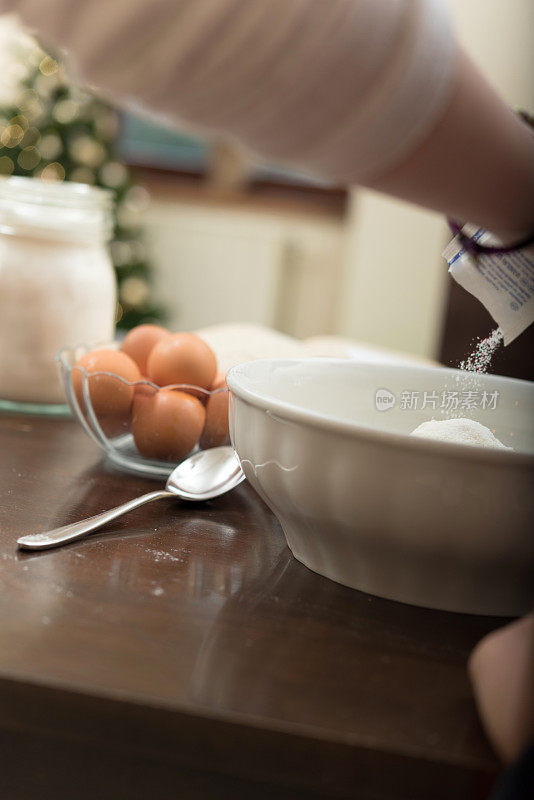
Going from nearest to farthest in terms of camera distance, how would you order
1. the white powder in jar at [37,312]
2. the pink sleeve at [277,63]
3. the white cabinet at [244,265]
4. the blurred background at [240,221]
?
the pink sleeve at [277,63] → the white powder in jar at [37,312] → the blurred background at [240,221] → the white cabinet at [244,265]

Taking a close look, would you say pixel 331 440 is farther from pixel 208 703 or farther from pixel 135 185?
pixel 135 185

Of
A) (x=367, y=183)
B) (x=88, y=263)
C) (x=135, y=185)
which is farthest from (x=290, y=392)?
(x=135, y=185)

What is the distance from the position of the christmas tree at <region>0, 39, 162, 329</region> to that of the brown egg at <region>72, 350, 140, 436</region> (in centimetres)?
247

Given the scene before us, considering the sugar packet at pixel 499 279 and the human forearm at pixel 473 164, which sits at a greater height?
the human forearm at pixel 473 164

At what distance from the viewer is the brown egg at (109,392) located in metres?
A: 0.70

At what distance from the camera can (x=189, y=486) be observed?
25.3 inches

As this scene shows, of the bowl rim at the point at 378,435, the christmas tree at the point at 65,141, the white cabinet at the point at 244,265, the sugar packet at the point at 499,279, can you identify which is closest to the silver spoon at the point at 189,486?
the bowl rim at the point at 378,435

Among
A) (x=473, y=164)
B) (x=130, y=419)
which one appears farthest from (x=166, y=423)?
(x=473, y=164)

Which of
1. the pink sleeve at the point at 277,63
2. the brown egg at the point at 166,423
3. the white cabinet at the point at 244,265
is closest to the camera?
the pink sleeve at the point at 277,63

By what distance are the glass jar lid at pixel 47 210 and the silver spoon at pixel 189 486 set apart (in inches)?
12.9

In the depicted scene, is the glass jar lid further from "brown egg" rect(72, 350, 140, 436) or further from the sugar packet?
the sugar packet

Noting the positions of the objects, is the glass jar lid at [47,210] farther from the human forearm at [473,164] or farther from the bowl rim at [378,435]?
the human forearm at [473,164]

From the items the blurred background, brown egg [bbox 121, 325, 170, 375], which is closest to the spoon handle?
brown egg [bbox 121, 325, 170, 375]

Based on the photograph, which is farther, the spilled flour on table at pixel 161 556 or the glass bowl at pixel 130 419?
the glass bowl at pixel 130 419
